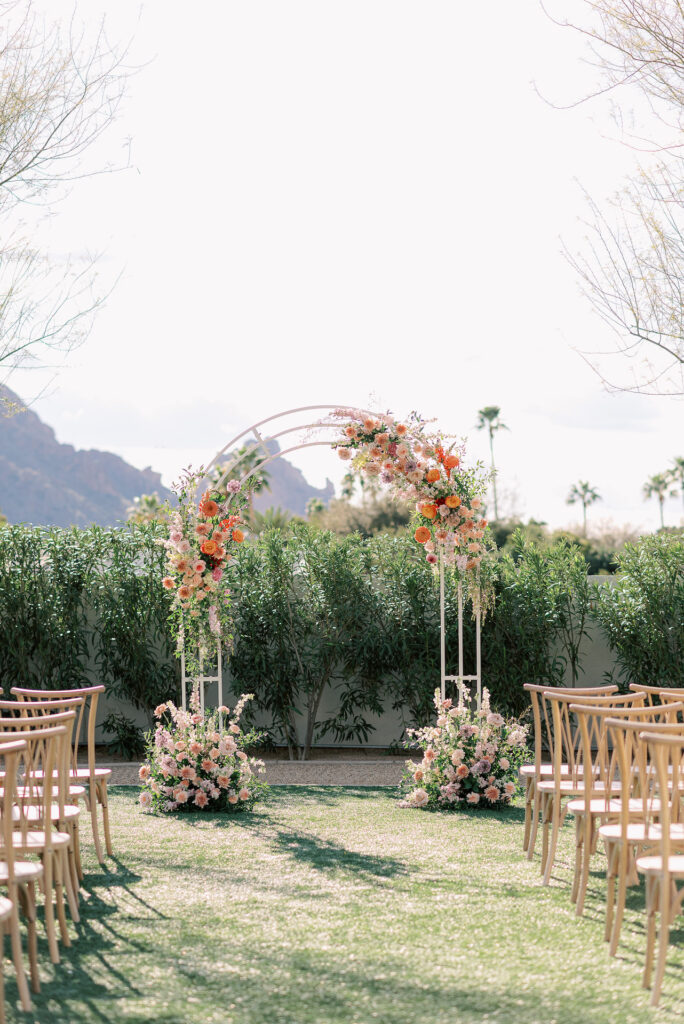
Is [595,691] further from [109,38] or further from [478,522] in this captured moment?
[109,38]

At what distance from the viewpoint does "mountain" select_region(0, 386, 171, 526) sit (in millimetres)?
86375

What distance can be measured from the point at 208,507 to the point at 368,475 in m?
1.05

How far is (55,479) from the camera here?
91.5 m

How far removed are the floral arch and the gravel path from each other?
4.69 ft

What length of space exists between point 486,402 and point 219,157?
3045 cm

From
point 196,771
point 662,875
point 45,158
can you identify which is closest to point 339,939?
point 662,875

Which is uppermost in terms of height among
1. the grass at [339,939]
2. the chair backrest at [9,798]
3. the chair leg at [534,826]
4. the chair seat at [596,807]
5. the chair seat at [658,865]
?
the chair backrest at [9,798]

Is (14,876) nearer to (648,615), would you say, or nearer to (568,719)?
(568,719)

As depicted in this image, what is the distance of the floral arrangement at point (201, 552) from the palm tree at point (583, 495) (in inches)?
1391

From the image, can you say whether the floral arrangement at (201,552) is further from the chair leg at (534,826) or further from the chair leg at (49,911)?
the chair leg at (49,911)

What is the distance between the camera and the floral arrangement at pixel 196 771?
19.9 ft

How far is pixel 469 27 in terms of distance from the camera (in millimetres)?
6664

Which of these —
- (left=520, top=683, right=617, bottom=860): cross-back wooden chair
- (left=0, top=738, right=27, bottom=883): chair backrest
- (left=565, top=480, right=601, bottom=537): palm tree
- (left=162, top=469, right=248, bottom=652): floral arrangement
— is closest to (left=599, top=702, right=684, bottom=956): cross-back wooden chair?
(left=520, top=683, right=617, bottom=860): cross-back wooden chair

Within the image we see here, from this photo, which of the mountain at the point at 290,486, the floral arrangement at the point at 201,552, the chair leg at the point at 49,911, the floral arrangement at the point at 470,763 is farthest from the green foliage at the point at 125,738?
the mountain at the point at 290,486
